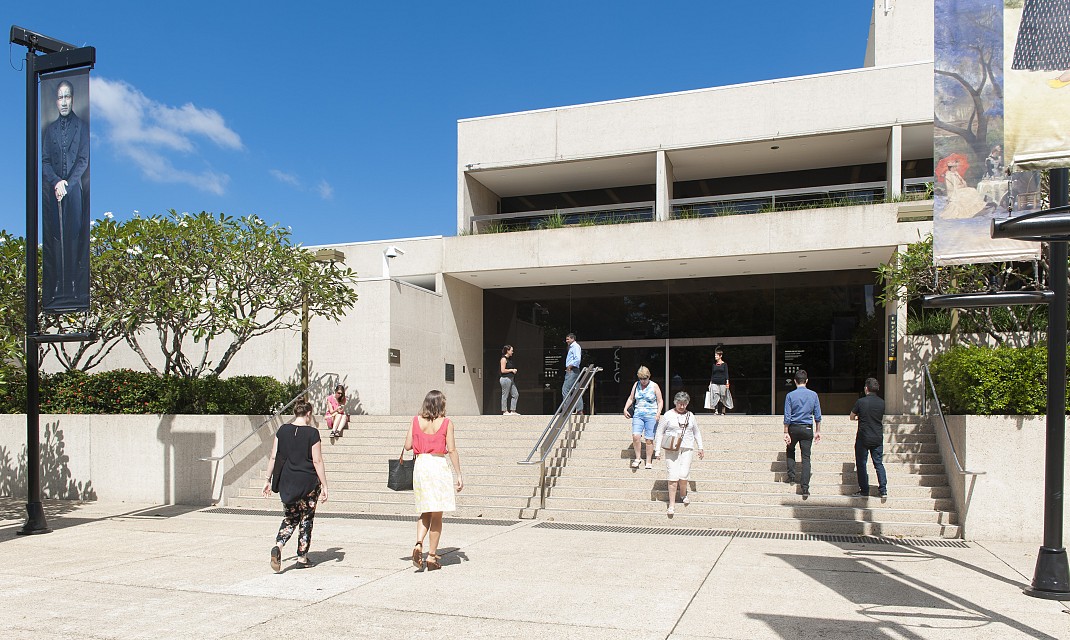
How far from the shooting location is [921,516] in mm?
10227

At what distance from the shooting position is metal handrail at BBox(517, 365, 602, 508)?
38.7ft

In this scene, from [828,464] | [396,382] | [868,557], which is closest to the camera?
[868,557]

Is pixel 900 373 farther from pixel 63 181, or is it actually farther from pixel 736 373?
pixel 63 181

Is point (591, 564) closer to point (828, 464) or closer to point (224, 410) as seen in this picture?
point (828, 464)

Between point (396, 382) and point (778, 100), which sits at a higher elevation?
point (778, 100)

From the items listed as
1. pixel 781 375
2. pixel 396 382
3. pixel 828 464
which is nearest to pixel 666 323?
pixel 781 375

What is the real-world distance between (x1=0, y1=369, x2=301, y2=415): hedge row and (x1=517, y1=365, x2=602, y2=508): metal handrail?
5.28 meters

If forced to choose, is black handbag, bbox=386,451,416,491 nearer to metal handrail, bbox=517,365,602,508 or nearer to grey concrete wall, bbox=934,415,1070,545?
metal handrail, bbox=517,365,602,508

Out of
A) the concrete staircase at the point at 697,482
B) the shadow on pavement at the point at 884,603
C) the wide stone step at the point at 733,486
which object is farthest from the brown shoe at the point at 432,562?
the wide stone step at the point at 733,486

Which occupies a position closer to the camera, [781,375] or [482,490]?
[482,490]

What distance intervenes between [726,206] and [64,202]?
13.1 meters

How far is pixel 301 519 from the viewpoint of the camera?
7.71 m

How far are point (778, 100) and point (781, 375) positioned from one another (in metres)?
6.49

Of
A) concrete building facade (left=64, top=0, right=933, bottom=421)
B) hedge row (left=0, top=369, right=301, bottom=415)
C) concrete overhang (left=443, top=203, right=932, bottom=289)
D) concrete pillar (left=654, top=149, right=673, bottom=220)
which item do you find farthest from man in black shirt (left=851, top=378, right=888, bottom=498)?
hedge row (left=0, top=369, right=301, bottom=415)
